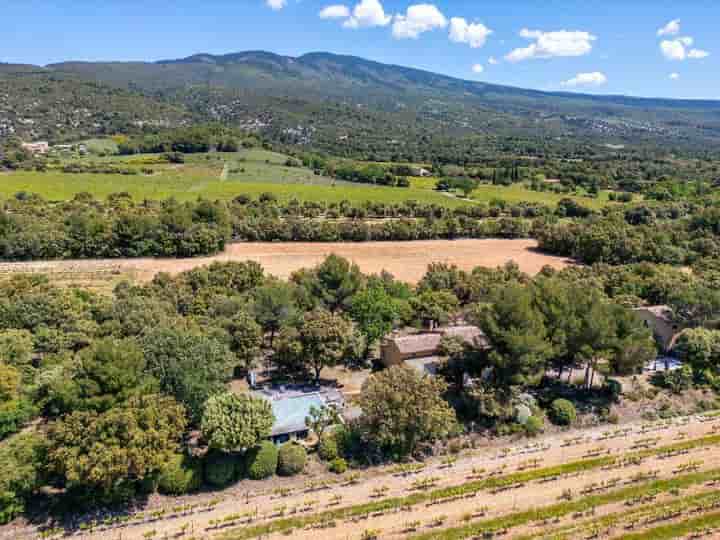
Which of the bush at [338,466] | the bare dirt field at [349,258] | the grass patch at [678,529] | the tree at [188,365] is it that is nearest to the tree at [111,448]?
the tree at [188,365]

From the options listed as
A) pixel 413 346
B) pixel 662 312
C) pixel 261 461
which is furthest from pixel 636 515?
pixel 662 312

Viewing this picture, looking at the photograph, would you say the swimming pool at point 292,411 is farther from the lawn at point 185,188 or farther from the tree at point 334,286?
the lawn at point 185,188

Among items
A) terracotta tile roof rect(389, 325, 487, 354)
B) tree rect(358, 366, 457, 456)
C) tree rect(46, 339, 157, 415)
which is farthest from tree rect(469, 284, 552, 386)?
tree rect(46, 339, 157, 415)

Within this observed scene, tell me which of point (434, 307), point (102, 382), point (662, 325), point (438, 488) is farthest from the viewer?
point (434, 307)

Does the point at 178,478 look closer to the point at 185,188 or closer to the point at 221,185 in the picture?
the point at 185,188

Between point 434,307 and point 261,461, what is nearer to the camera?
point 261,461

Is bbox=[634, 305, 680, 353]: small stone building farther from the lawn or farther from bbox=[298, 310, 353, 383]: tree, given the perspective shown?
the lawn
